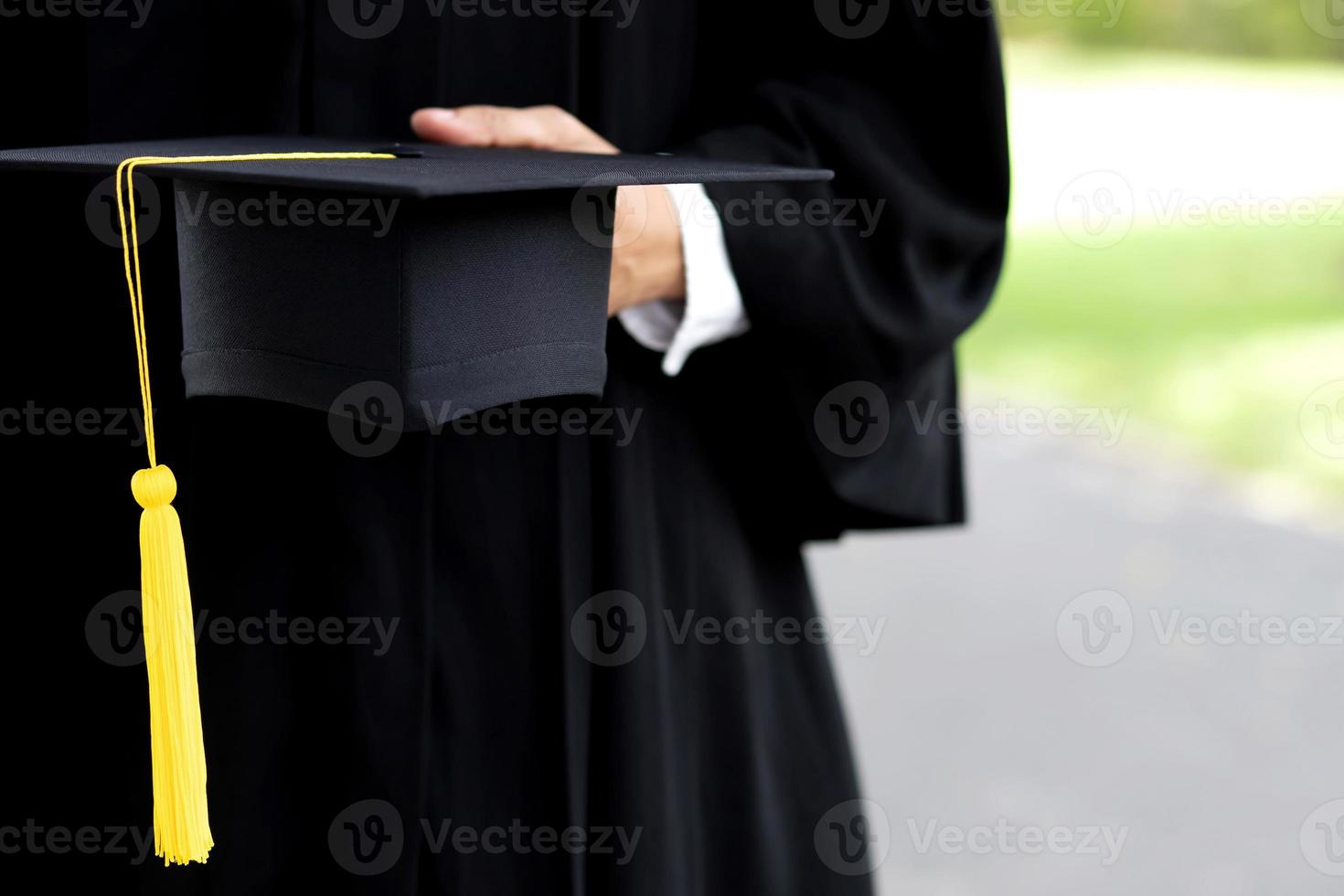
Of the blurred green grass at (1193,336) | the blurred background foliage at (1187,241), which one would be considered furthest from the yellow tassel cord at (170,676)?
the blurred green grass at (1193,336)

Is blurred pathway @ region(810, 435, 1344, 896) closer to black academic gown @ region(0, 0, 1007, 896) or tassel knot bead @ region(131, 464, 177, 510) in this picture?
black academic gown @ region(0, 0, 1007, 896)

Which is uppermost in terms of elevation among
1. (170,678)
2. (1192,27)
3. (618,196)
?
(1192,27)

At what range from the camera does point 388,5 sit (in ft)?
3.82

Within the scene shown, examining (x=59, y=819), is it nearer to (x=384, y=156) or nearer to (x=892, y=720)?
(x=384, y=156)

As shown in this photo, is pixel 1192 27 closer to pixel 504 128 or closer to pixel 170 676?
pixel 504 128

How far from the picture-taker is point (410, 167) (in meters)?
0.90

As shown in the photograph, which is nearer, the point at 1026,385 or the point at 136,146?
the point at 136,146

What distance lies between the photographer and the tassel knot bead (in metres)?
0.99

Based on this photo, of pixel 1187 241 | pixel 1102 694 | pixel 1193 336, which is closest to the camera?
pixel 1102 694

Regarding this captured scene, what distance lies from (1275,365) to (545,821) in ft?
22.4

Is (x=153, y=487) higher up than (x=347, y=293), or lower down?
lower down

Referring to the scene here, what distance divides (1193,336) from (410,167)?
7.86 m

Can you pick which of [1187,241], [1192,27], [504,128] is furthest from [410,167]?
[1192,27]

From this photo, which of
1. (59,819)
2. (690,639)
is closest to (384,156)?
(690,639)
